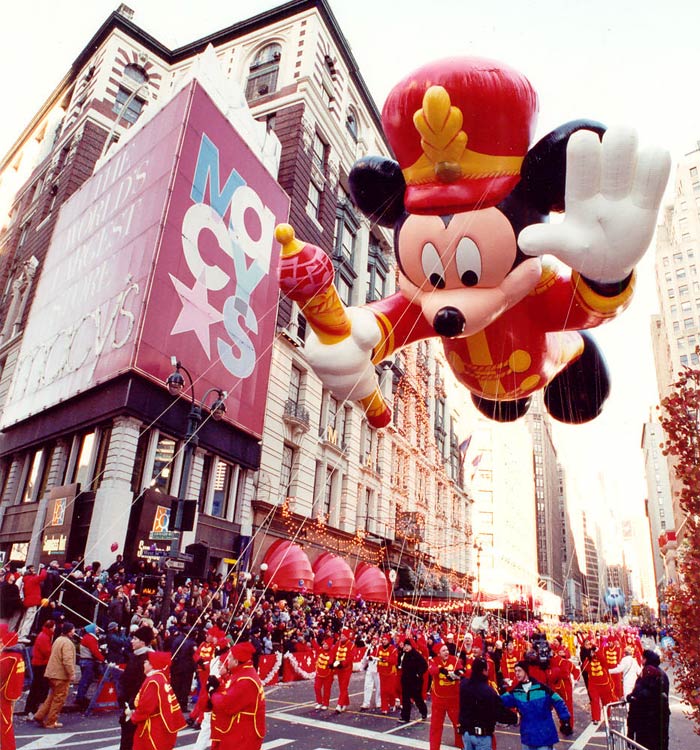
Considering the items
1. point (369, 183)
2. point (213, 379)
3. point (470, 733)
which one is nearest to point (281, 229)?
point (369, 183)

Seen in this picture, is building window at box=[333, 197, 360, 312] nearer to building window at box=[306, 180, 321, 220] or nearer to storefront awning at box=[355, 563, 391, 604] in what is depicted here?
building window at box=[306, 180, 321, 220]

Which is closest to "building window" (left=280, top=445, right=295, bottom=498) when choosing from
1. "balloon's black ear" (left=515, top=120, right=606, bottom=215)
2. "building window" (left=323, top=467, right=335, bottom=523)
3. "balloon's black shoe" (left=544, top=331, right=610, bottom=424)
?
"building window" (left=323, top=467, right=335, bottom=523)

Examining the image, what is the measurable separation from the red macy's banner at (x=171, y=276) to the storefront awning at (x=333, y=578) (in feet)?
21.0

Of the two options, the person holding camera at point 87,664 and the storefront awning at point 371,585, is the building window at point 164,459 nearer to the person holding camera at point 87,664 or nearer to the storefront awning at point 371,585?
the person holding camera at point 87,664

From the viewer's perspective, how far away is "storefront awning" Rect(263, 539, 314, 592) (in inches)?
809

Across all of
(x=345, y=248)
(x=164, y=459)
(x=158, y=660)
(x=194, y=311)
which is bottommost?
(x=158, y=660)

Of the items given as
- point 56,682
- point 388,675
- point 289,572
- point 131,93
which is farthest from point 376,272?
point 56,682

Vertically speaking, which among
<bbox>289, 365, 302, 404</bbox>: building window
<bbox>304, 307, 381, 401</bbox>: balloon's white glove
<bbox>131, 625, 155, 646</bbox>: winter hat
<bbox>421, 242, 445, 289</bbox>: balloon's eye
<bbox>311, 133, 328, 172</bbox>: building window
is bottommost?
<bbox>131, 625, 155, 646</bbox>: winter hat

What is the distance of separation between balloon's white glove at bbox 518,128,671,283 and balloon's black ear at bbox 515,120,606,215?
0.40 metres

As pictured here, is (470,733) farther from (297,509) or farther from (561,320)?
(297,509)

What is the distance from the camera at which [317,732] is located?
9.62 m

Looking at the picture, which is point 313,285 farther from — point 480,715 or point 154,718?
point 480,715

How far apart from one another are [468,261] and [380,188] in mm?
1276

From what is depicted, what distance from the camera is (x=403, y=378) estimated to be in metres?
33.6
